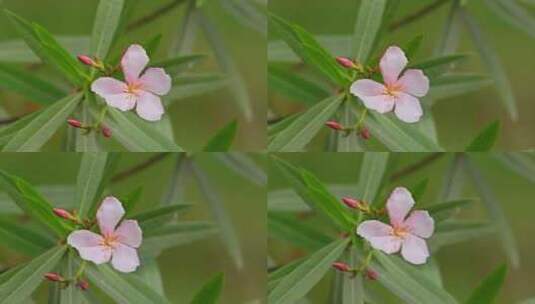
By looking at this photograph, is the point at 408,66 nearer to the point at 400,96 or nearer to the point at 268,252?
the point at 400,96

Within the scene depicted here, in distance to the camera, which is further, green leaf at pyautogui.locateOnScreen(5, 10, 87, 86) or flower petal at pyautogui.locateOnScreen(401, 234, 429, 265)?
flower petal at pyautogui.locateOnScreen(401, 234, 429, 265)

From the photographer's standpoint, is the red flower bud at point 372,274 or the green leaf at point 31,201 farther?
the red flower bud at point 372,274

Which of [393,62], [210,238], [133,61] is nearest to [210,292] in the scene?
[210,238]

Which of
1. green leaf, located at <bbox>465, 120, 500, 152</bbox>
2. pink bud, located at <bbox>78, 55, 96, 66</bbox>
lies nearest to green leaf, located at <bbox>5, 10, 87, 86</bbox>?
→ pink bud, located at <bbox>78, 55, 96, 66</bbox>

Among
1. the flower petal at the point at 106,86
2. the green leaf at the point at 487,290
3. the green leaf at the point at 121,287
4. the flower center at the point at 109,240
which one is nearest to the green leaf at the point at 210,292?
the green leaf at the point at 121,287

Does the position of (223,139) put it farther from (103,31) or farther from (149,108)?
(103,31)

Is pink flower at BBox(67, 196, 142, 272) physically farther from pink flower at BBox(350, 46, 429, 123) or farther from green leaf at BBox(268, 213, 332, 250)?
pink flower at BBox(350, 46, 429, 123)

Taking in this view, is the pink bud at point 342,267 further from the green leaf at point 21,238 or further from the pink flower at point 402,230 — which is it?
the green leaf at point 21,238
